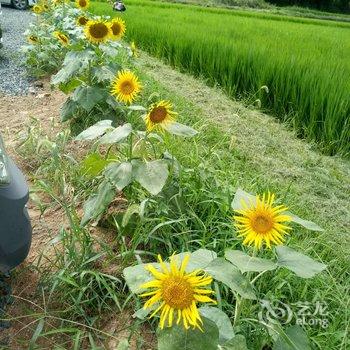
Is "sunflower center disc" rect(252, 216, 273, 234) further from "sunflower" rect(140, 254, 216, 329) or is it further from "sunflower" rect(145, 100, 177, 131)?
"sunflower" rect(145, 100, 177, 131)

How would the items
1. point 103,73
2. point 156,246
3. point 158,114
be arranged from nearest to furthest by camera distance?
point 158,114 → point 156,246 → point 103,73

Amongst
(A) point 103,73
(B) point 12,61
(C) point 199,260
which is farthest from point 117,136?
(B) point 12,61

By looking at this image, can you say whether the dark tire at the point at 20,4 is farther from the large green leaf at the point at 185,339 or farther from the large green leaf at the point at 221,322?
the large green leaf at the point at 185,339

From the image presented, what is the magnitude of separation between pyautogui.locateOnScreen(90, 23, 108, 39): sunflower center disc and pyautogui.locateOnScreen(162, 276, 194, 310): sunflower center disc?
1.91 m

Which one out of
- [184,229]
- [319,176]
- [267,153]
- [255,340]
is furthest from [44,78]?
[255,340]

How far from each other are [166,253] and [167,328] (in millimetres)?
839

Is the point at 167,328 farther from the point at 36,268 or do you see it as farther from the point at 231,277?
the point at 36,268

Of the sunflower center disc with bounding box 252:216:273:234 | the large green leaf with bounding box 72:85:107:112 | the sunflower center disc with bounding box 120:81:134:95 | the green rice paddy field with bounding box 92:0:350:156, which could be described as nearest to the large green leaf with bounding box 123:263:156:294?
the sunflower center disc with bounding box 252:216:273:234

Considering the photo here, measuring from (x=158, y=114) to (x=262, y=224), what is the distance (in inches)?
29.3

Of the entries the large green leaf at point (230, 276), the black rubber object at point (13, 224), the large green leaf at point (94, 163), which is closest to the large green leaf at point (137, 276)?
the large green leaf at point (230, 276)

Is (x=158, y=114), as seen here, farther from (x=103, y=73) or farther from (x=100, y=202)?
(x=103, y=73)

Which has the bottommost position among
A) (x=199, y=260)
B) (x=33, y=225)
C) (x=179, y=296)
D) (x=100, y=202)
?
(x=33, y=225)

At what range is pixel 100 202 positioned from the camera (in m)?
1.69

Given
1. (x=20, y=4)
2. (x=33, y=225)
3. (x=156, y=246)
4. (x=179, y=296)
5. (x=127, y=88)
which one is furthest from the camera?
(x=20, y=4)
